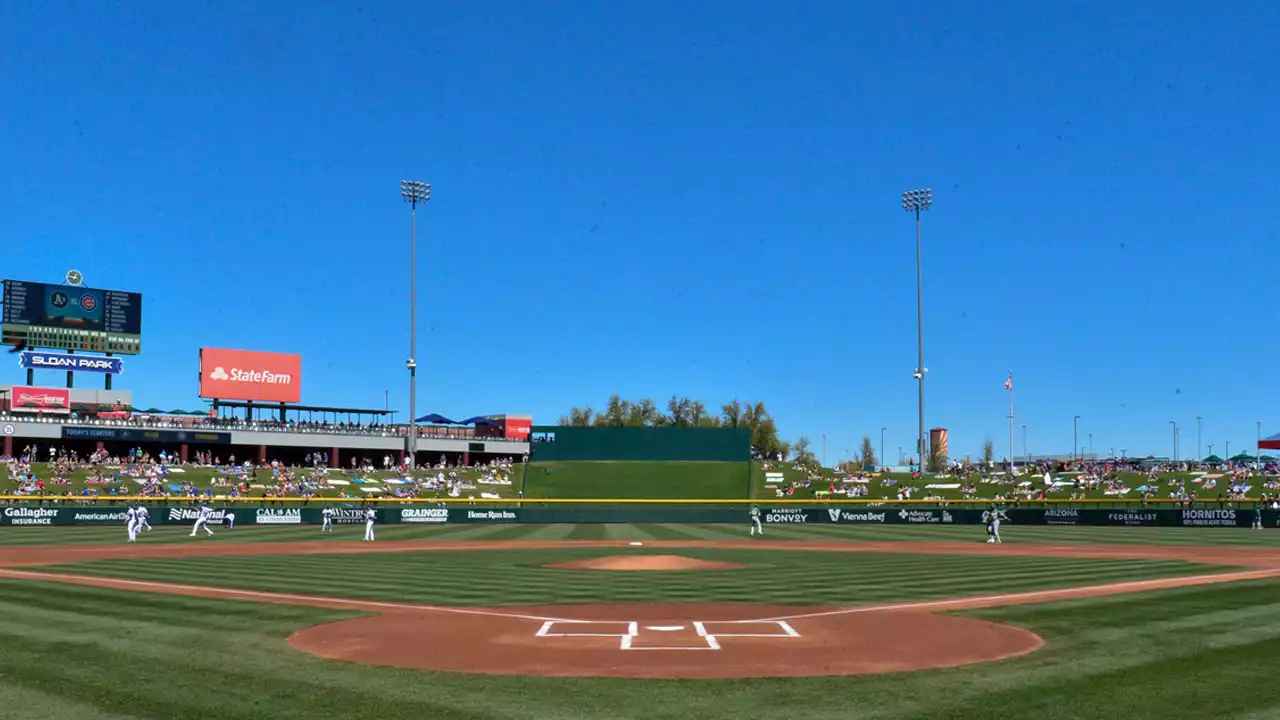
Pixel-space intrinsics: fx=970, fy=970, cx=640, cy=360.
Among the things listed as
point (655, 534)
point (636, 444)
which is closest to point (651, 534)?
point (655, 534)

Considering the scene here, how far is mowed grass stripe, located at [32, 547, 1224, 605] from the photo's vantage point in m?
21.5

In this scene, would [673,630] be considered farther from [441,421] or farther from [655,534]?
[441,421]

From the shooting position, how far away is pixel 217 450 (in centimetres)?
9312

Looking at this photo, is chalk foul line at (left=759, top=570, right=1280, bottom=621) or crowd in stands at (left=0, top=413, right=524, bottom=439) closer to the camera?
chalk foul line at (left=759, top=570, right=1280, bottom=621)

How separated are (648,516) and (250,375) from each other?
52.1 metres

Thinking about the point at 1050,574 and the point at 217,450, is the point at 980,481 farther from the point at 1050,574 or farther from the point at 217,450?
the point at 217,450

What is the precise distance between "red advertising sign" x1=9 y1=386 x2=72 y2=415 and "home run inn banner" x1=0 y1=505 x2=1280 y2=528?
1621 inches

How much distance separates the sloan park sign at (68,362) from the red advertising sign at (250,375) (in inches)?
296

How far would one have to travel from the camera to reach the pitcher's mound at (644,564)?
2911cm

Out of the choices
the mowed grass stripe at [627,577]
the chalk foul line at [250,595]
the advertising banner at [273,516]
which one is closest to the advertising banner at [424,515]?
the advertising banner at [273,516]

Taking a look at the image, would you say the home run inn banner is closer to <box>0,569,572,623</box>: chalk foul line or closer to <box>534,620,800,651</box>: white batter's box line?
<box>0,569,572,623</box>: chalk foul line

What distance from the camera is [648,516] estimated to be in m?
57.5

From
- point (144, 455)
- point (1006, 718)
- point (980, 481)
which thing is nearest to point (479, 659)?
point (1006, 718)

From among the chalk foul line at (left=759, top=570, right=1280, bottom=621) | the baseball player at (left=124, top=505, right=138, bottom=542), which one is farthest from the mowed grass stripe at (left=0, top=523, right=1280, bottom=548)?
the chalk foul line at (left=759, top=570, right=1280, bottom=621)
